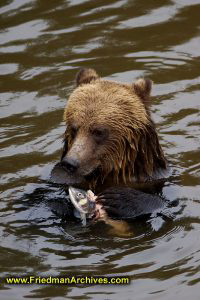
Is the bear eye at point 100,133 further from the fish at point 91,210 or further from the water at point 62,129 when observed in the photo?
the water at point 62,129

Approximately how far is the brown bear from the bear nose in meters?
0.18

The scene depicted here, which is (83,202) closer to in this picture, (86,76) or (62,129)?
(86,76)

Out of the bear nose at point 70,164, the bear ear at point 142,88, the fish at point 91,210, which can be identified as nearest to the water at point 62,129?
the fish at point 91,210

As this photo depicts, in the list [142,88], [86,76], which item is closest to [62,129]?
[86,76]

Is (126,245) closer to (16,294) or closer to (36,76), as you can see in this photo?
(16,294)

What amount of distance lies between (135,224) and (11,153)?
2516 millimetres

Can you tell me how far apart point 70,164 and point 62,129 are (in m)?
2.89

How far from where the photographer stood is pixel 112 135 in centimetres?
933

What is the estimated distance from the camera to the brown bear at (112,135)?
9.20 m

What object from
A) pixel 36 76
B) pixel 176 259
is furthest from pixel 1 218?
pixel 36 76

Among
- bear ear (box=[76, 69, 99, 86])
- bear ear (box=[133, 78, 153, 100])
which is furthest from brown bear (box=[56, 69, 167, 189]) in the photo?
bear ear (box=[76, 69, 99, 86])

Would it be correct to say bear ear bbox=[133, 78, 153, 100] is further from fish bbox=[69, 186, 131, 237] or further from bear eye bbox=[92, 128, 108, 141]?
fish bbox=[69, 186, 131, 237]

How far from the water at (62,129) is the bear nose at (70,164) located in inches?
24.9

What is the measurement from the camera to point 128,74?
1277cm
